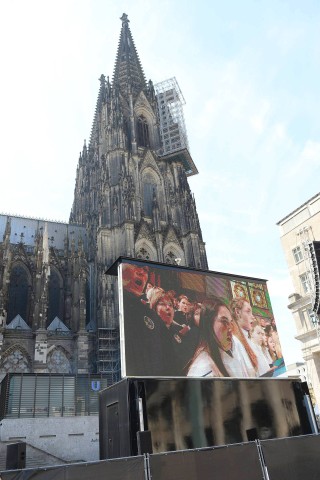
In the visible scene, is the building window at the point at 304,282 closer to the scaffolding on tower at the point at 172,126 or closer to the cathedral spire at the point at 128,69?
the scaffolding on tower at the point at 172,126

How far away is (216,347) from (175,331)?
1.85 m

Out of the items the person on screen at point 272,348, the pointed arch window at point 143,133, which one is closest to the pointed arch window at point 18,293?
the pointed arch window at point 143,133

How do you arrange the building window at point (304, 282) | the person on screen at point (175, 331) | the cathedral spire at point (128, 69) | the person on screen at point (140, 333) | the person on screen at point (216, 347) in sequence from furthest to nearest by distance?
the cathedral spire at point (128, 69), the building window at point (304, 282), the person on screen at point (216, 347), the person on screen at point (175, 331), the person on screen at point (140, 333)

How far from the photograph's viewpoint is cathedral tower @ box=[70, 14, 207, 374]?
111ft

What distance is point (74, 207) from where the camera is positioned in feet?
173

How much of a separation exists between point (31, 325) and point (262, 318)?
20.6 metres

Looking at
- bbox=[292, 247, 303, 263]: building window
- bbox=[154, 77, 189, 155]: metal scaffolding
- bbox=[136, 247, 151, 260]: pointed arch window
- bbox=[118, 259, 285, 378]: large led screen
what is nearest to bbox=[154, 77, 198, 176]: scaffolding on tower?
bbox=[154, 77, 189, 155]: metal scaffolding

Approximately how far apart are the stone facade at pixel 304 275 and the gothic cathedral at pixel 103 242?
795 cm

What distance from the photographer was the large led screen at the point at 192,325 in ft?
47.1

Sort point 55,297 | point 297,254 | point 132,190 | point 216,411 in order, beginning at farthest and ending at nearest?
point 132,190 < point 55,297 < point 297,254 < point 216,411

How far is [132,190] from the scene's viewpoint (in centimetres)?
3750

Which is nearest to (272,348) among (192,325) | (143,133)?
(192,325)

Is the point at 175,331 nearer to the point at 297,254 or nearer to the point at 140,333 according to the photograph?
the point at 140,333

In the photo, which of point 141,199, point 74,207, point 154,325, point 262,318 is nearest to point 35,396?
point 154,325
